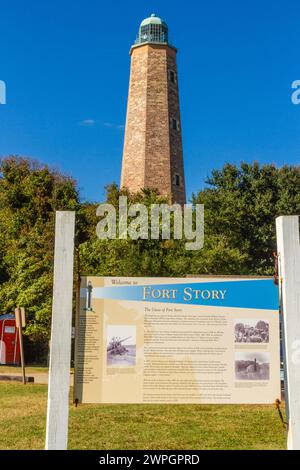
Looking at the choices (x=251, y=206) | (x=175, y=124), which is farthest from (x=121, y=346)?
(x=175, y=124)

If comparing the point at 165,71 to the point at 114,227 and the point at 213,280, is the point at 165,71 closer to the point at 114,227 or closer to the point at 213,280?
the point at 114,227

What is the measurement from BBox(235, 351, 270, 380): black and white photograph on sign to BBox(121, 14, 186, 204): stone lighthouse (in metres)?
29.6

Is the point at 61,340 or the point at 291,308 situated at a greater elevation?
the point at 291,308


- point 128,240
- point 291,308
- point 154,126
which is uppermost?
point 154,126

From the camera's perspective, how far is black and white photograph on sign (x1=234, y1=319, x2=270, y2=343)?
4.91 meters

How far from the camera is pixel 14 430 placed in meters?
7.95

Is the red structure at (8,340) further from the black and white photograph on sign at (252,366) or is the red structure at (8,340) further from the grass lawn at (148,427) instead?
the black and white photograph on sign at (252,366)

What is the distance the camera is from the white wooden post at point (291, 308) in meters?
4.60

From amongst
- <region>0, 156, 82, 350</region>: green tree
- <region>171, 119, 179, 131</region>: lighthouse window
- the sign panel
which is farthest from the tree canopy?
the sign panel

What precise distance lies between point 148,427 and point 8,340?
12.3m

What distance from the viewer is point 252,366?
489 cm

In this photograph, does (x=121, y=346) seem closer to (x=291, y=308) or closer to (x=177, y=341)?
(x=177, y=341)
